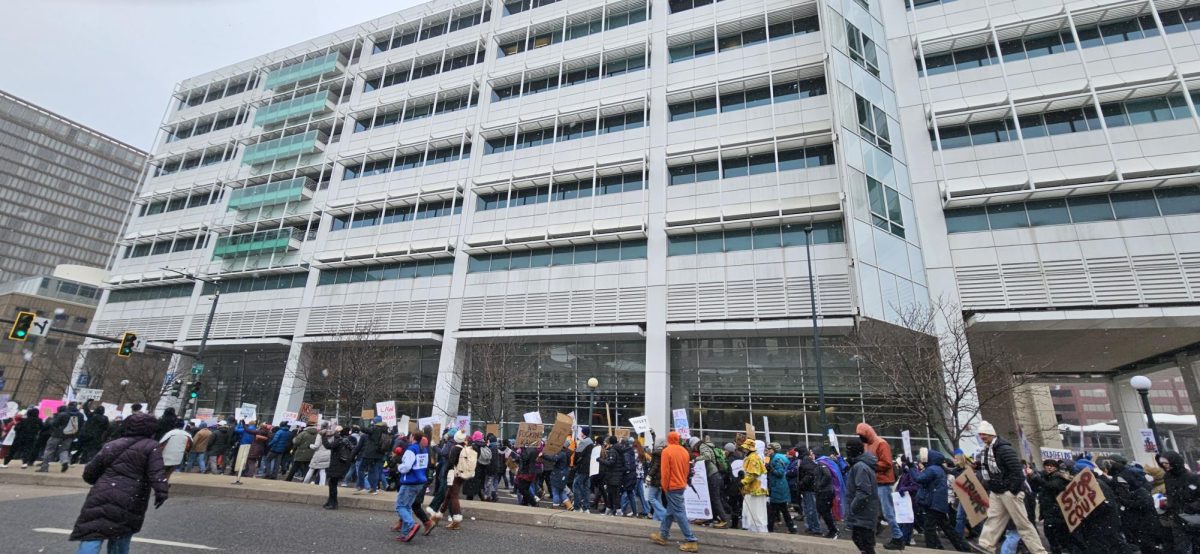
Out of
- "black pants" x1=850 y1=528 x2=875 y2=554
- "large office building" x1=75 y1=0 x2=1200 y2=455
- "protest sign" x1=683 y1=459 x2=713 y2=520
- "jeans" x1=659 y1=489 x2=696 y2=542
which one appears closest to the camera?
"black pants" x1=850 y1=528 x2=875 y2=554

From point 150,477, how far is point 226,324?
34214 mm

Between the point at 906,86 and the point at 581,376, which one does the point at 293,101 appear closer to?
the point at 581,376

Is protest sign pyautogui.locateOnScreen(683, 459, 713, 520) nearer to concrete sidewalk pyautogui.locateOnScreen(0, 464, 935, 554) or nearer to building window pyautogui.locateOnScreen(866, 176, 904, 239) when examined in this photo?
concrete sidewalk pyautogui.locateOnScreen(0, 464, 935, 554)

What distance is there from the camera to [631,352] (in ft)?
79.2

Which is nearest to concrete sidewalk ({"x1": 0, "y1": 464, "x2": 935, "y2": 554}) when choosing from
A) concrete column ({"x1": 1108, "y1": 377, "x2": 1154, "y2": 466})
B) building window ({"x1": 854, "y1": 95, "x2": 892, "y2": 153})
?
building window ({"x1": 854, "y1": 95, "x2": 892, "y2": 153})

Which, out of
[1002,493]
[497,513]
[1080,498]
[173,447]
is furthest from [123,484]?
[1080,498]

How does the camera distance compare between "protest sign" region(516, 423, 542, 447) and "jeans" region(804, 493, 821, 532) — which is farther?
"protest sign" region(516, 423, 542, 447)

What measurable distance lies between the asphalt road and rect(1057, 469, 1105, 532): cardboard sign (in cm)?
575

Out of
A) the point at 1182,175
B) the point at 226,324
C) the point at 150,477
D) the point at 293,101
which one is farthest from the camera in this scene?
the point at 293,101

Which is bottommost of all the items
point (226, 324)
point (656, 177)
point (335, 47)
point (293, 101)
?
point (226, 324)

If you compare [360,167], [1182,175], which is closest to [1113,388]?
[1182,175]

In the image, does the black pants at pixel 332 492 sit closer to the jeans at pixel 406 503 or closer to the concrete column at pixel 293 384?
the jeans at pixel 406 503

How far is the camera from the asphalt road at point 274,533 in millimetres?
7043

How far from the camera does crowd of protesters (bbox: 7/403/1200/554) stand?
23.2ft
